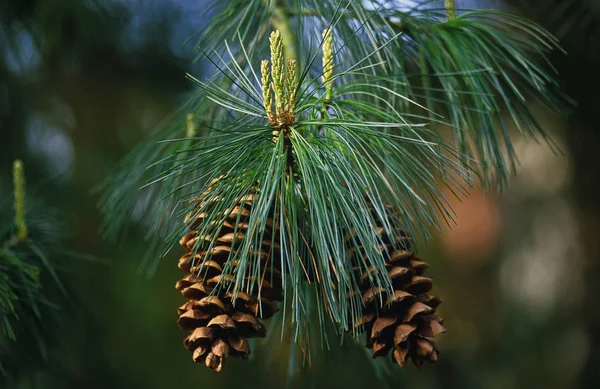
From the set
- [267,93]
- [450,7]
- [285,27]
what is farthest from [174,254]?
[267,93]

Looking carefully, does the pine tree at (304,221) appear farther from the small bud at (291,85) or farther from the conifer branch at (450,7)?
the conifer branch at (450,7)

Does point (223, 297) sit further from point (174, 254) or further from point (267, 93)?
point (174, 254)

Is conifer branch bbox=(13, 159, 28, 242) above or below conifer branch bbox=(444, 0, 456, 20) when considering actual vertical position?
below

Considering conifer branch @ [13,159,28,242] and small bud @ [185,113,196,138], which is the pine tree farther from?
conifer branch @ [13,159,28,242]

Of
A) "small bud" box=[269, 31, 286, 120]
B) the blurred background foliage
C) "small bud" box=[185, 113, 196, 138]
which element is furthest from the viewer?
the blurred background foliage

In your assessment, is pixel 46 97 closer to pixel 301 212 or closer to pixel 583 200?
pixel 301 212

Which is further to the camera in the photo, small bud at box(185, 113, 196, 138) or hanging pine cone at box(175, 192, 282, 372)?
small bud at box(185, 113, 196, 138)

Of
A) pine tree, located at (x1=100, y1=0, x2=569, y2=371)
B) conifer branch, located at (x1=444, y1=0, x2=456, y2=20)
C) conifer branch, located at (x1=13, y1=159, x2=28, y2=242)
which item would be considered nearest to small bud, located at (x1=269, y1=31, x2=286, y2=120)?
pine tree, located at (x1=100, y1=0, x2=569, y2=371)
